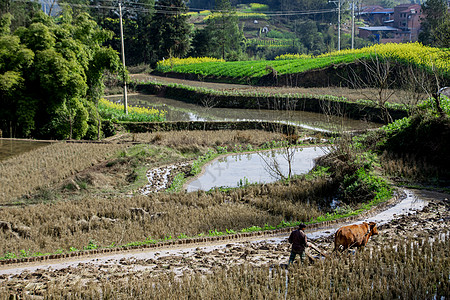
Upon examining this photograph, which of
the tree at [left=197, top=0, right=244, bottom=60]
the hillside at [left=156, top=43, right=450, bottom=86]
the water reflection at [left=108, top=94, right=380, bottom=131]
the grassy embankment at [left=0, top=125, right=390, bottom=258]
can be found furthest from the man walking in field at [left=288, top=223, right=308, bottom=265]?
the tree at [left=197, top=0, right=244, bottom=60]

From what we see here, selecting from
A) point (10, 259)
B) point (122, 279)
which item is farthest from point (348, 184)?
point (10, 259)

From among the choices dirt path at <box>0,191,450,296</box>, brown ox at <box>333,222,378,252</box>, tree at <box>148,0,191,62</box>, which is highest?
tree at <box>148,0,191,62</box>

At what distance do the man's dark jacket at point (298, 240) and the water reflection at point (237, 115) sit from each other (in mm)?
15399

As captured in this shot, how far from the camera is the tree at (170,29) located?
52.5 meters

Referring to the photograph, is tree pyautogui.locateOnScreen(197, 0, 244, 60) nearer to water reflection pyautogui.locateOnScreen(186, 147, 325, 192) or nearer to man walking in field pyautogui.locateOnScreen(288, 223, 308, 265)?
water reflection pyautogui.locateOnScreen(186, 147, 325, 192)

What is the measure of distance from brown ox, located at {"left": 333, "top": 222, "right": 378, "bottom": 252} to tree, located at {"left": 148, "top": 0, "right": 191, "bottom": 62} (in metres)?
45.7

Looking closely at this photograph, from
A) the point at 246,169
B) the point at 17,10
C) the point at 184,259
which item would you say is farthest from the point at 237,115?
the point at 17,10

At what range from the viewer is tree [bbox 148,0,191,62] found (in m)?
52.5

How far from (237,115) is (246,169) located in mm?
13430

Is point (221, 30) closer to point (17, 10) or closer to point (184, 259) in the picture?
point (17, 10)

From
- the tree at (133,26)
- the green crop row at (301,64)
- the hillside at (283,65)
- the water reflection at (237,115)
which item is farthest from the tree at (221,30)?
the water reflection at (237,115)

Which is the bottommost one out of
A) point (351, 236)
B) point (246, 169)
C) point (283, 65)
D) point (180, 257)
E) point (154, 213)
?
point (246, 169)

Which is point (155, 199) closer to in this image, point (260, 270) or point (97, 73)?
point (260, 270)

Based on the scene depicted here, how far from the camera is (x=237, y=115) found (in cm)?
2903
